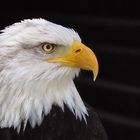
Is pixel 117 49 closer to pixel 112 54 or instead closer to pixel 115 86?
pixel 112 54

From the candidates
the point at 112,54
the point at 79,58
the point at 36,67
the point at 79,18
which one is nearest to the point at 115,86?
the point at 112,54

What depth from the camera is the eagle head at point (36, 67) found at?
12.1 ft

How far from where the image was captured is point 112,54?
22.0 ft

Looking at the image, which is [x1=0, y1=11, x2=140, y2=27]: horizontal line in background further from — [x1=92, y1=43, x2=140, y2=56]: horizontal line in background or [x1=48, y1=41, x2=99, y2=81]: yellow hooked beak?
[x1=48, y1=41, x2=99, y2=81]: yellow hooked beak

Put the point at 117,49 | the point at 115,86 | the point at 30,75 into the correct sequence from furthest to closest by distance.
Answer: the point at 115,86 < the point at 117,49 < the point at 30,75

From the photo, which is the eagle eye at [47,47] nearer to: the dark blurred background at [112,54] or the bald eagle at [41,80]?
the bald eagle at [41,80]

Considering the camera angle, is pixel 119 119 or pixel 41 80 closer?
pixel 41 80

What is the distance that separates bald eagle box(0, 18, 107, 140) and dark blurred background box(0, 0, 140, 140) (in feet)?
8.79

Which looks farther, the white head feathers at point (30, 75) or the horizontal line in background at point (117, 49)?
the horizontal line in background at point (117, 49)

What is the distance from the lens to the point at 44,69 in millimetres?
3723

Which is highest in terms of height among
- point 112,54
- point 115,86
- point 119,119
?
point 112,54

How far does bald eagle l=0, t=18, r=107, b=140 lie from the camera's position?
146 inches

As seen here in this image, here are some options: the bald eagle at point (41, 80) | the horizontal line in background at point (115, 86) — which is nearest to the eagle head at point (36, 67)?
the bald eagle at point (41, 80)

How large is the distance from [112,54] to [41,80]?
3.05 meters
